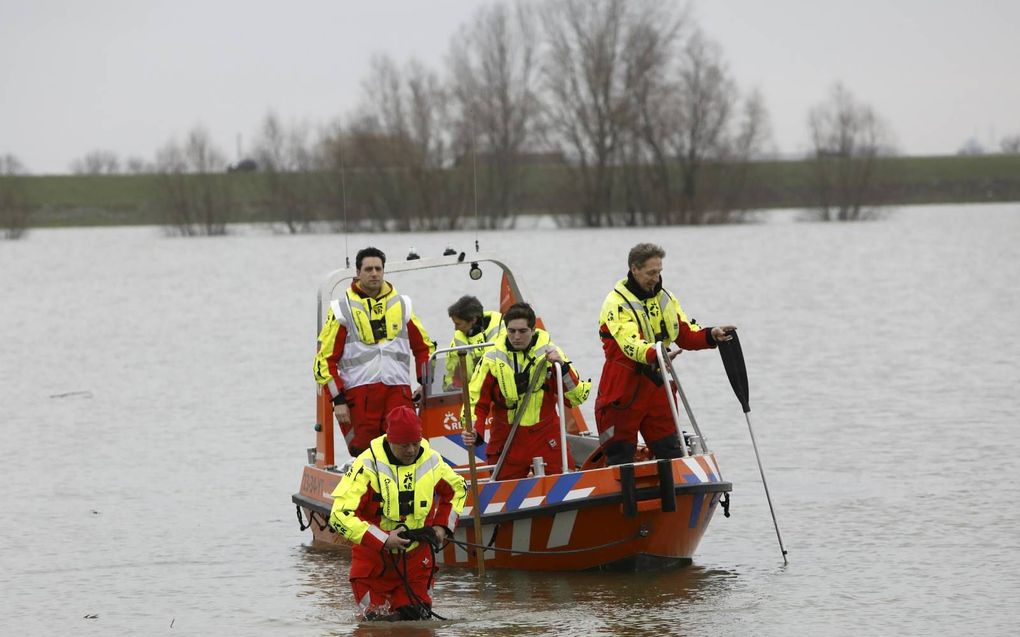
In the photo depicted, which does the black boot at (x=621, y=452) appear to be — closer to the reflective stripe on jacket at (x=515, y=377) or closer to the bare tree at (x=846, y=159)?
the reflective stripe on jacket at (x=515, y=377)

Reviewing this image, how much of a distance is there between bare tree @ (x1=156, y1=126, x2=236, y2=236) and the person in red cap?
70327 millimetres

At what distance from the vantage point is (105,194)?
303ft

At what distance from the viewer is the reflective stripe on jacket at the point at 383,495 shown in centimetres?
815

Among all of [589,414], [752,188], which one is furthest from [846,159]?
[589,414]

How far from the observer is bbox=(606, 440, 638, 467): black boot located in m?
10.3

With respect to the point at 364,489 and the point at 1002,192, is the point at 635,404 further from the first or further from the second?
the point at 1002,192

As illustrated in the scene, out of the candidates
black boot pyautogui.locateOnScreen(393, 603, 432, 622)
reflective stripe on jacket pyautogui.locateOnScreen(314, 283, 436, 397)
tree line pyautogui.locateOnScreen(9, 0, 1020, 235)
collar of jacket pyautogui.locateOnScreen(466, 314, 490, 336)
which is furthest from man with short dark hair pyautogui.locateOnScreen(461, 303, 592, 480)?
tree line pyautogui.locateOnScreen(9, 0, 1020, 235)

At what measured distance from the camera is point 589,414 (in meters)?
17.4

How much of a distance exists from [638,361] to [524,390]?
0.86 m

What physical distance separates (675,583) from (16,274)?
48.4m

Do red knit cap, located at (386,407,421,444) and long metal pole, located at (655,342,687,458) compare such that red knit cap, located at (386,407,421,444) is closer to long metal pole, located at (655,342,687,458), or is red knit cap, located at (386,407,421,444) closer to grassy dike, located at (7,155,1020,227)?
long metal pole, located at (655,342,687,458)

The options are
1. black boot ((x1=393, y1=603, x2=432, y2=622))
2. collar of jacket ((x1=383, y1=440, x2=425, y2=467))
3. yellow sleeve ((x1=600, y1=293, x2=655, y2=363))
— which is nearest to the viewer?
collar of jacket ((x1=383, y1=440, x2=425, y2=467))

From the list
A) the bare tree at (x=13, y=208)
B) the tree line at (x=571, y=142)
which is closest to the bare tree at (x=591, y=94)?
the tree line at (x=571, y=142)

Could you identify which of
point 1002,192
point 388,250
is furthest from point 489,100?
point 1002,192
